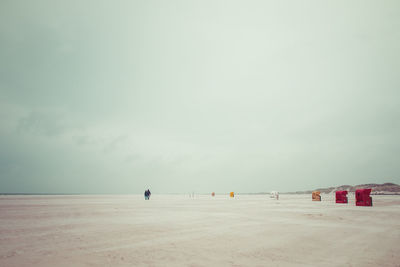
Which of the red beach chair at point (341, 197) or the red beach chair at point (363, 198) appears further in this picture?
the red beach chair at point (341, 197)

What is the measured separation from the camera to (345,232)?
10453 mm

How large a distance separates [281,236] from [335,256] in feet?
10.2

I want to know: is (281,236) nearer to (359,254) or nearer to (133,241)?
(359,254)

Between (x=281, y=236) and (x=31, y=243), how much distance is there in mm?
9188

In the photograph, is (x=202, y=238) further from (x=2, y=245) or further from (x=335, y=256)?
(x=2, y=245)

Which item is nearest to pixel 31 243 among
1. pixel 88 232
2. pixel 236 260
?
pixel 88 232

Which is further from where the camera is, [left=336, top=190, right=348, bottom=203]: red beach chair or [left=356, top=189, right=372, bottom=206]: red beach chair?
[left=336, top=190, right=348, bottom=203]: red beach chair

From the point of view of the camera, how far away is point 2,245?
785cm

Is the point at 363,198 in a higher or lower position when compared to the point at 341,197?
higher

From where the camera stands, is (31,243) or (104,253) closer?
(104,253)

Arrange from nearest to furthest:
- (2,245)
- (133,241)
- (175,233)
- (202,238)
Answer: (2,245), (133,241), (202,238), (175,233)

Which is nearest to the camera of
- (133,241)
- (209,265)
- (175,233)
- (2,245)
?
(209,265)

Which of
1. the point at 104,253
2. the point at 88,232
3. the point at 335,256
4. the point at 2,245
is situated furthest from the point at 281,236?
the point at 2,245

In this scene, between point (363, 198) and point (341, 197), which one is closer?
point (363, 198)
